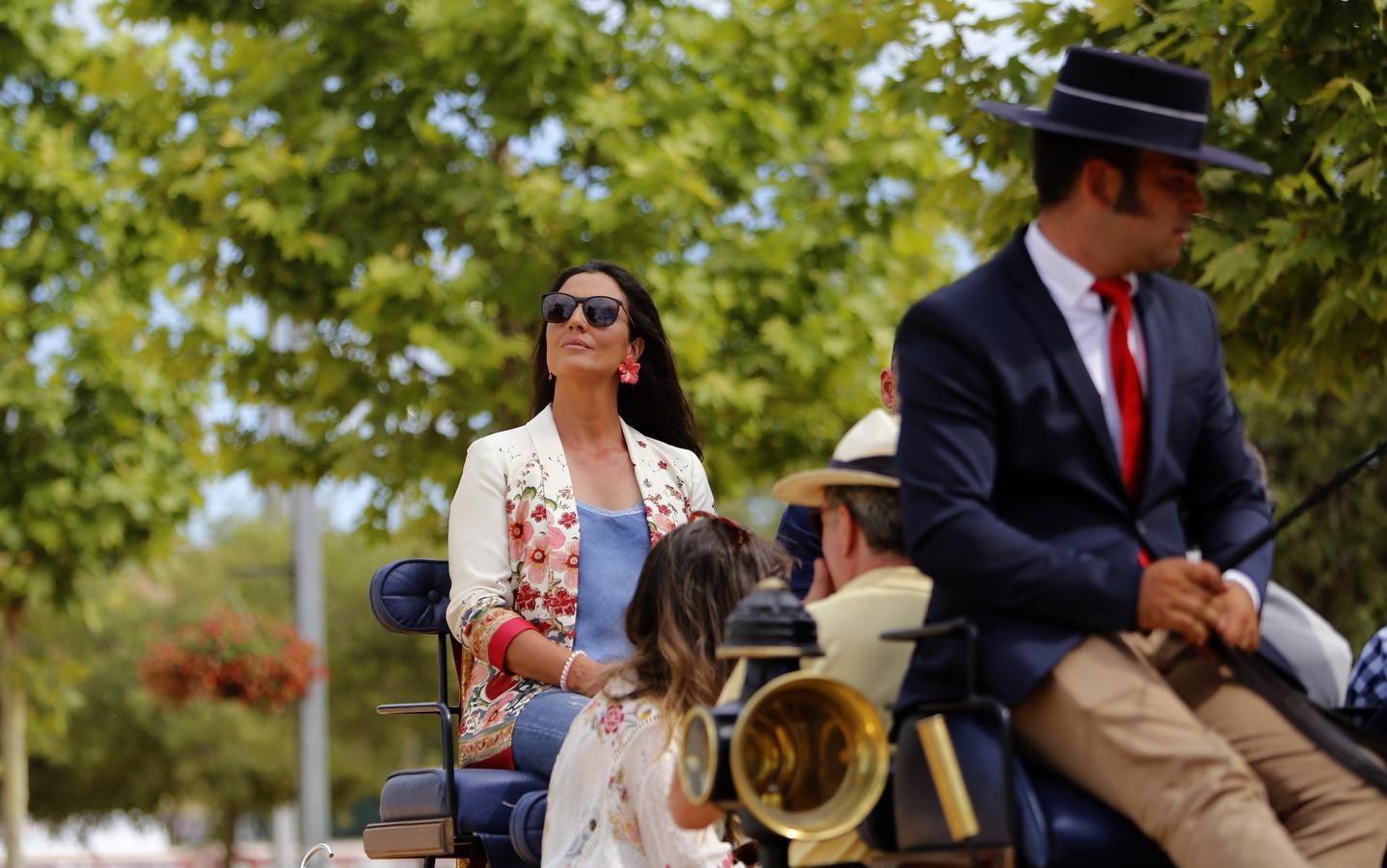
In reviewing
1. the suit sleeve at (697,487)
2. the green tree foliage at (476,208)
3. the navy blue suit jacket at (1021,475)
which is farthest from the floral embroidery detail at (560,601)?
the green tree foliage at (476,208)

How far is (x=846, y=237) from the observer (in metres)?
16.6

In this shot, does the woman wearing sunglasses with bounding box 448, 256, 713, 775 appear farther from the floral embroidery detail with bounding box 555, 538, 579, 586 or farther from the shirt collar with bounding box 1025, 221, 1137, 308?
the shirt collar with bounding box 1025, 221, 1137, 308

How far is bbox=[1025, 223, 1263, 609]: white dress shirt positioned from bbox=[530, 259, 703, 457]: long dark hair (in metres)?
2.74

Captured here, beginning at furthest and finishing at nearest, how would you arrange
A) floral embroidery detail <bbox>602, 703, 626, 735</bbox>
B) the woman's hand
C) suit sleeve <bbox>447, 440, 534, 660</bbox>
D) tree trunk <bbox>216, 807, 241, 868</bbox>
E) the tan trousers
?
tree trunk <bbox>216, 807, 241, 868</bbox> → suit sleeve <bbox>447, 440, 534, 660</bbox> → the woman's hand → floral embroidery detail <bbox>602, 703, 626, 735</bbox> → the tan trousers

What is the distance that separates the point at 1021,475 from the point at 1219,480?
447mm

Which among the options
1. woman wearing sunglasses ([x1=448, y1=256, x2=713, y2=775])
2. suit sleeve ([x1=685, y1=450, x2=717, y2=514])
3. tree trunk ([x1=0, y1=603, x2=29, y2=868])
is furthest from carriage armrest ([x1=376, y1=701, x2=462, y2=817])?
tree trunk ([x1=0, y1=603, x2=29, y2=868])

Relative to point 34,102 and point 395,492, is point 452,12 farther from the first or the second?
point 34,102

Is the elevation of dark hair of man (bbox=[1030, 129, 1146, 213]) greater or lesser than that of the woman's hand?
greater

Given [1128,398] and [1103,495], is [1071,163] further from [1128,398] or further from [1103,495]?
[1103,495]

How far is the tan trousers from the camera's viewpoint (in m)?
3.24

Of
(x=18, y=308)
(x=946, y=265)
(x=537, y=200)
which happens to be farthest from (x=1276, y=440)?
(x=18, y=308)

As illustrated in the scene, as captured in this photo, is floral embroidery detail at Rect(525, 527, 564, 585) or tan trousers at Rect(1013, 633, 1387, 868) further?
floral embroidery detail at Rect(525, 527, 564, 585)

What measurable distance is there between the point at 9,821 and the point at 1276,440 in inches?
507

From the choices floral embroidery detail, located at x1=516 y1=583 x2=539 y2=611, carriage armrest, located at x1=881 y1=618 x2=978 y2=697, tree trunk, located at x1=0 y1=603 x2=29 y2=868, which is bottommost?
tree trunk, located at x1=0 y1=603 x2=29 y2=868
